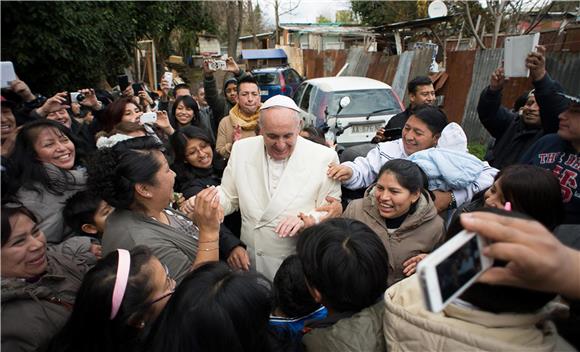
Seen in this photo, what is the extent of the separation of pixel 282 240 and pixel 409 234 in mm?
700

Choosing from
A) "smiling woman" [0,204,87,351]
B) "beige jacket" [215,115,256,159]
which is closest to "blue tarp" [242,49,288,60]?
"beige jacket" [215,115,256,159]

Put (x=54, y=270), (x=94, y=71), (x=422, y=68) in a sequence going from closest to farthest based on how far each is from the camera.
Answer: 1. (x=54, y=270)
2. (x=94, y=71)
3. (x=422, y=68)

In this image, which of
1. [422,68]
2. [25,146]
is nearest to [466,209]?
[25,146]

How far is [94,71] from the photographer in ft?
29.7

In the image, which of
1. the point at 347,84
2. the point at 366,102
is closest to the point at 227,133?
the point at 366,102

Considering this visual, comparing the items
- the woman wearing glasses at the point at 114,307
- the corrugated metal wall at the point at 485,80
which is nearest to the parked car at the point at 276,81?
the corrugated metal wall at the point at 485,80

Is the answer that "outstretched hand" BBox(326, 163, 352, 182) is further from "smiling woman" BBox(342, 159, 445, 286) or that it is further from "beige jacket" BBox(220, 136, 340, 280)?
"smiling woman" BBox(342, 159, 445, 286)

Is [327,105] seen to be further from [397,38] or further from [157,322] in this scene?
[397,38]

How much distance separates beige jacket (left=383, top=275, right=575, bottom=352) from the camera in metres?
1.00

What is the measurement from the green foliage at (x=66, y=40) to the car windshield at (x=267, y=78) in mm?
4189

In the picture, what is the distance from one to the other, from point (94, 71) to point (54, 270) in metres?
8.52

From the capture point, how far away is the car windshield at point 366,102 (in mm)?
7289

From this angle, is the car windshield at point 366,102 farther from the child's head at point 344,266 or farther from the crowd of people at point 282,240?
the child's head at point 344,266

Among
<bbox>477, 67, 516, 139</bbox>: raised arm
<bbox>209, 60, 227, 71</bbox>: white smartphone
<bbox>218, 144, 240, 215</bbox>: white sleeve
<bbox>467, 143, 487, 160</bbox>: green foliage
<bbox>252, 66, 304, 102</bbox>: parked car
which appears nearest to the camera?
<bbox>218, 144, 240, 215</bbox>: white sleeve
